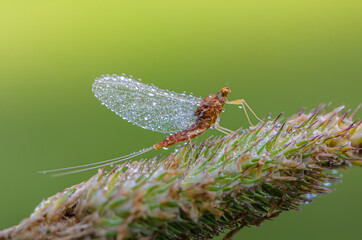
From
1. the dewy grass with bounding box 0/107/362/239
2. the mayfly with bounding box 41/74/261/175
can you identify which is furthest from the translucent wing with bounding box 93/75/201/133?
the dewy grass with bounding box 0/107/362/239

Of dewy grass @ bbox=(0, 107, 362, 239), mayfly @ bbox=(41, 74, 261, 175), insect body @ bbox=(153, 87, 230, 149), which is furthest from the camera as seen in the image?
insect body @ bbox=(153, 87, 230, 149)

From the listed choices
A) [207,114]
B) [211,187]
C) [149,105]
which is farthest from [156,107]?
[211,187]

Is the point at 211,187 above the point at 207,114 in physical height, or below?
below

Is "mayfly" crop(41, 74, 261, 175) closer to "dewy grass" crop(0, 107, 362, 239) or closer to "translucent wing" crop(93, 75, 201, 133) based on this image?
"translucent wing" crop(93, 75, 201, 133)

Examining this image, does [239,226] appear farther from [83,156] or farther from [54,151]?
[54,151]

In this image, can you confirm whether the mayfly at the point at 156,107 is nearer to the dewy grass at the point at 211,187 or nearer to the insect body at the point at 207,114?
the insect body at the point at 207,114

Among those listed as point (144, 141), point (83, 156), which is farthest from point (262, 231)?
point (83, 156)

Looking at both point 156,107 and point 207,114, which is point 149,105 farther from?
point 207,114
